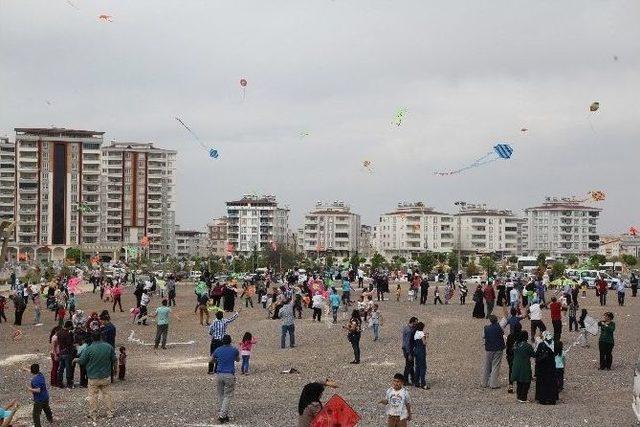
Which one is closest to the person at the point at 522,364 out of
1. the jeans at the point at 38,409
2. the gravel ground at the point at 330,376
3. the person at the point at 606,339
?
the gravel ground at the point at 330,376

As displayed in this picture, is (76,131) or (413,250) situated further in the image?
(413,250)

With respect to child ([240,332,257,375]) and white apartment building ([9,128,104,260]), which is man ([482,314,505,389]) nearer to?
child ([240,332,257,375])

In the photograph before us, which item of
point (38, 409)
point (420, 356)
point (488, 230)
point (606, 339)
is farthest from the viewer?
point (488, 230)

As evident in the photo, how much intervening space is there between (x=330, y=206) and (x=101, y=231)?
60.7 m

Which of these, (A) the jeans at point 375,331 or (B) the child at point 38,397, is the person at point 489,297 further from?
(B) the child at point 38,397

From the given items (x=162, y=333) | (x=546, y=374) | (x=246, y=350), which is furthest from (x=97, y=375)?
(x=162, y=333)

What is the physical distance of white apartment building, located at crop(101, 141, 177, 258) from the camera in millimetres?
125000

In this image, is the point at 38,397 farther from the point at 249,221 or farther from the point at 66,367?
the point at 249,221

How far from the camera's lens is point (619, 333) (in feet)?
78.8

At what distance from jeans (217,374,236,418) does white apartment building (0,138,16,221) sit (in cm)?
11086

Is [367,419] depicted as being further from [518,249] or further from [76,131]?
[518,249]

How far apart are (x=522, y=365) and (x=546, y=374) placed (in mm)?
398

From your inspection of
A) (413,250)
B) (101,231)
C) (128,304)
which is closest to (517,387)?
(128,304)

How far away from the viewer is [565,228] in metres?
161
